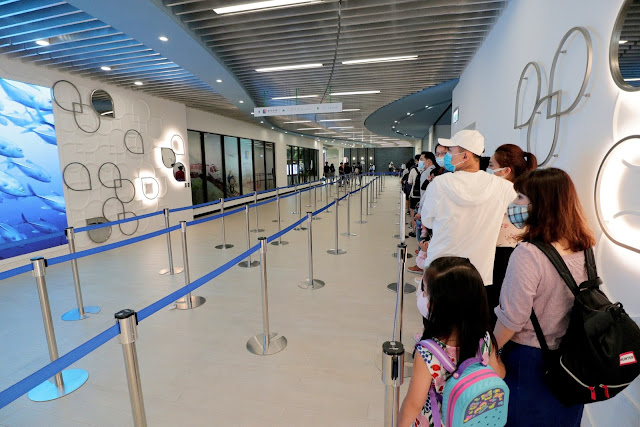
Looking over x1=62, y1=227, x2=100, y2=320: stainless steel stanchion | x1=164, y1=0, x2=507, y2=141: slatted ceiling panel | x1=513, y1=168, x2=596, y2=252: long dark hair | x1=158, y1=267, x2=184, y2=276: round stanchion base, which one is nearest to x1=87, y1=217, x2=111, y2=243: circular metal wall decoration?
x1=158, y1=267, x2=184, y2=276: round stanchion base

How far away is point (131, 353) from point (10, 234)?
603 cm

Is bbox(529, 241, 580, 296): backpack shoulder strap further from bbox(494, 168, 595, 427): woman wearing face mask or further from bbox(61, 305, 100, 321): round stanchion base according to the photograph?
bbox(61, 305, 100, 321): round stanchion base

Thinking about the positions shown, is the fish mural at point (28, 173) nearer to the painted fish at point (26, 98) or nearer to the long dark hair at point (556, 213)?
the painted fish at point (26, 98)

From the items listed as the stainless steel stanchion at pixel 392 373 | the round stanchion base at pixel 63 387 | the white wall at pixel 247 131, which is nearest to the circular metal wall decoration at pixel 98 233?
the white wall at pixel 247 131

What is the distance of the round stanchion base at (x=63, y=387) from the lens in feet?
8.61

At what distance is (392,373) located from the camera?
4.30 ft

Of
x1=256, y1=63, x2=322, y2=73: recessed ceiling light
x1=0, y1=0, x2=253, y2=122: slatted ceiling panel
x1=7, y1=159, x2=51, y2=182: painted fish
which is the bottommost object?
x1=7, y1=159, x2=51, y2=182: painted fish

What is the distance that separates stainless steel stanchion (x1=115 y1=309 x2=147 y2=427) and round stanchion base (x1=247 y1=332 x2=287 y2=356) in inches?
56.5

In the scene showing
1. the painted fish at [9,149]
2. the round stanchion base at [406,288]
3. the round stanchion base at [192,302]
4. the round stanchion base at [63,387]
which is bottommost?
the round stanchion base at [63,387]

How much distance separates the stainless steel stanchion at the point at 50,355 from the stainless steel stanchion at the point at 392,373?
274 centimetres

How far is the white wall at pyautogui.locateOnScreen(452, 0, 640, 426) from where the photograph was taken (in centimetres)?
178

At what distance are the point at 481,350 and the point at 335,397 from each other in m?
1.60

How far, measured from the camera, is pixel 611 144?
1938 millimetres

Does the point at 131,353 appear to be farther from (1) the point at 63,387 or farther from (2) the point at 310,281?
(2) the point at 310,281
